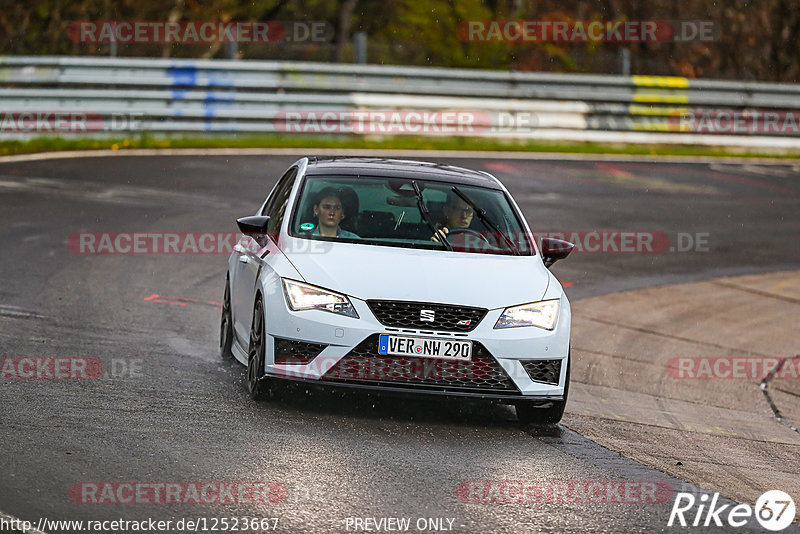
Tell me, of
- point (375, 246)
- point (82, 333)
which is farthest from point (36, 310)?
point (375, 246)

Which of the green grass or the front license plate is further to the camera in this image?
the green grass

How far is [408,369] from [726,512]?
2.14 m

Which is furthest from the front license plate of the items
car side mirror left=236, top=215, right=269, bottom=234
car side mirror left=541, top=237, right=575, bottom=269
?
car side mirror left=236, top=215, right=269, bottom=234

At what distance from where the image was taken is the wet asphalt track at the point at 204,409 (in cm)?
649

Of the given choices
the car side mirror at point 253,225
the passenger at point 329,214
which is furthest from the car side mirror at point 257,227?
the passenger at point 329,214

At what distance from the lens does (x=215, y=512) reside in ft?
20.2

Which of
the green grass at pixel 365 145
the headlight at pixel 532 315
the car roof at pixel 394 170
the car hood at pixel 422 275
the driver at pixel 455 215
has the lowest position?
the green grass at pixel 365 145

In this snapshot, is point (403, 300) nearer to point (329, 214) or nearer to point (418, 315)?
point (418, 315)

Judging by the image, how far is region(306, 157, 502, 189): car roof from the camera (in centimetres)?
966

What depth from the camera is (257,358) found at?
28.1 ft

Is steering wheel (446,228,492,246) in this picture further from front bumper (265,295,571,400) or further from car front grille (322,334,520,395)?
car front grille (322,334,520,395)

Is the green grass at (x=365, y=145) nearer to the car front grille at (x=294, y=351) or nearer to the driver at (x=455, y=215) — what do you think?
the driver at (x=455, y=215)

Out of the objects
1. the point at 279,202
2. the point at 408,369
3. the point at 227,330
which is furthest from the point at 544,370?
the point at 227,330

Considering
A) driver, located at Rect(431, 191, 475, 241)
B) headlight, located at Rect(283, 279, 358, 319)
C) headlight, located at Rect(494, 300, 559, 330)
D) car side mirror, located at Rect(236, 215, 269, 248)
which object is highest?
driver, located at Rect(431, 191, 475, 241)
